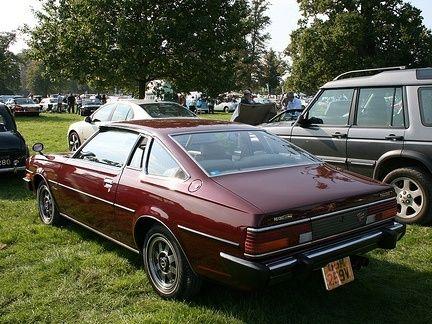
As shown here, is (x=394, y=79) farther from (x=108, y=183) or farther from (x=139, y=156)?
(x=108, y=183)

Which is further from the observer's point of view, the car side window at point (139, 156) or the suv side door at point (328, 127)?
the suv side door at point (328, 127)

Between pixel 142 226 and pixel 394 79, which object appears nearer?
pixel 142 226

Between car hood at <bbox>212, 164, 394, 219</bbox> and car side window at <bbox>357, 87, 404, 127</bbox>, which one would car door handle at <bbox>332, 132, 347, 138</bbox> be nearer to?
car side window at <bbox>357, 87, 404, 127</bbox>

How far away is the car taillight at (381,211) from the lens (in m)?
3.60

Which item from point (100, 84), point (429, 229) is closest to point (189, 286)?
point (429, 229)

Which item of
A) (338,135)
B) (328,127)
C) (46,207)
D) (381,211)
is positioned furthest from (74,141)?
(381,211)

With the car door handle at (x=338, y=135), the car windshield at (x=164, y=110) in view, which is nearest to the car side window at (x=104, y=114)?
the car windshield at (x=164, y=110)

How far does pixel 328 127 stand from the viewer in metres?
6.71

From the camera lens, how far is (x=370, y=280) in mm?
4133

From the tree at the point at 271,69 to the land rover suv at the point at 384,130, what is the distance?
212 ft

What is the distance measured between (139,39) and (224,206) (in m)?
12.4

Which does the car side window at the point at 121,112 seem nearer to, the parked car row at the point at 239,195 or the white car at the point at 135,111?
the white car at the point at 135,111

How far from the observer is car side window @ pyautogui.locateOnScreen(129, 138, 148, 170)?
13.6 feet

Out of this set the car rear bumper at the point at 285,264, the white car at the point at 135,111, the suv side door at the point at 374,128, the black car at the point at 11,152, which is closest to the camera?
the car rear bumper at the point at 285,264
